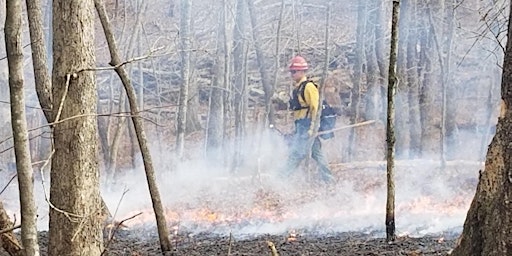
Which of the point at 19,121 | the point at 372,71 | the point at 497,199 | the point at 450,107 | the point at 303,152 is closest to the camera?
the point at 19,121

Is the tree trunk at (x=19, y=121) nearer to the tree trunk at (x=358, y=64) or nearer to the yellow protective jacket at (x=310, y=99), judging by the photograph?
the yellow protective jacket at (x=310, y=99)

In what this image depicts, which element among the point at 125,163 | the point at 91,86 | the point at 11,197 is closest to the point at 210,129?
the point at 125,163

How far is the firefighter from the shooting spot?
12.8 metres

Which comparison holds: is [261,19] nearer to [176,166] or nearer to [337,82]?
[337,82]

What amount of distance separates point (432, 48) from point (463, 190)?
7.31m

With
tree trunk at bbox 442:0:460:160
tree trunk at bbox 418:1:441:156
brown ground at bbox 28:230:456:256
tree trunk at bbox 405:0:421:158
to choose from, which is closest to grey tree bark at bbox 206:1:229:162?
tree trunk at bbox 405:0:421:158

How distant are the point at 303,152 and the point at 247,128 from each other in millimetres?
7377

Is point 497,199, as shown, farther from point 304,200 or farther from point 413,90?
point 413,90

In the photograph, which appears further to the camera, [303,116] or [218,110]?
[218,110]

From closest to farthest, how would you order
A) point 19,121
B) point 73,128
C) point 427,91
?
point 19,121
point 73,128
point 427,91

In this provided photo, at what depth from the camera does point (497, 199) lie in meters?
4.02

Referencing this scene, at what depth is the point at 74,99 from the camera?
544 cm

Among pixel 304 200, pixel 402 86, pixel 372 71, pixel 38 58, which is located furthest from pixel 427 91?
pixel 38 58

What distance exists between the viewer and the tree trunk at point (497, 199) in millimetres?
3950
